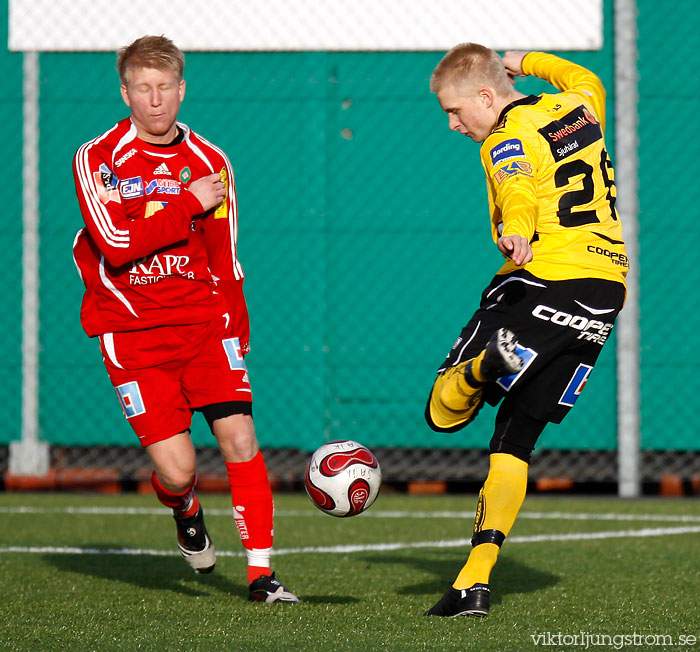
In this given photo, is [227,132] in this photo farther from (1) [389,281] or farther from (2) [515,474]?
(2) [515,474]

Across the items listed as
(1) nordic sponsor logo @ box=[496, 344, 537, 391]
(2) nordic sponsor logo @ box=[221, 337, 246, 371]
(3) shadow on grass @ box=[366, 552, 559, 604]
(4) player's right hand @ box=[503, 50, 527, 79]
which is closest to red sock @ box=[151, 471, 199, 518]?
(2) nordic sponsor logo @ box=[221, 337, 246, 371]

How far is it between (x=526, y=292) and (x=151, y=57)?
153 cm

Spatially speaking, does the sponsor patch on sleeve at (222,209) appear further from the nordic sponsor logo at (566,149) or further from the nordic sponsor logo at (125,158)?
the nordic sponsor logo at (566,149)

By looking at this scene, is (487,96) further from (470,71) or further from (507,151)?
(507,151)

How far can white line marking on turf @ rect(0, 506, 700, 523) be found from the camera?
6.38m

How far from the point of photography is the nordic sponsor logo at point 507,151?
3.65m

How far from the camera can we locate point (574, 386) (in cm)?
386

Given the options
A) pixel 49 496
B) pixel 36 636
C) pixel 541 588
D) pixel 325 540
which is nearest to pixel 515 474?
pixel 541 588

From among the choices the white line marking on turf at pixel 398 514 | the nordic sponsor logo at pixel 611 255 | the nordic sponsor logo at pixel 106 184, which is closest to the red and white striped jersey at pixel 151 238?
the nordic sponsor logo at pixel 106 184

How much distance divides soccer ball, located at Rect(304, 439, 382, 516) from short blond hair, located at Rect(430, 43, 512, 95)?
4.23 ft

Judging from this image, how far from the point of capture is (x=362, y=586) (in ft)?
14.4

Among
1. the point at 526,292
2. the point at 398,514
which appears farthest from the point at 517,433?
the point at 398,514

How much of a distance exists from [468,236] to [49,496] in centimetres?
314

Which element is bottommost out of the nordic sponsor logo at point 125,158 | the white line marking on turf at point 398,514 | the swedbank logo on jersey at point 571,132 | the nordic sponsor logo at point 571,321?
the white line marking on turf at point 398,514
